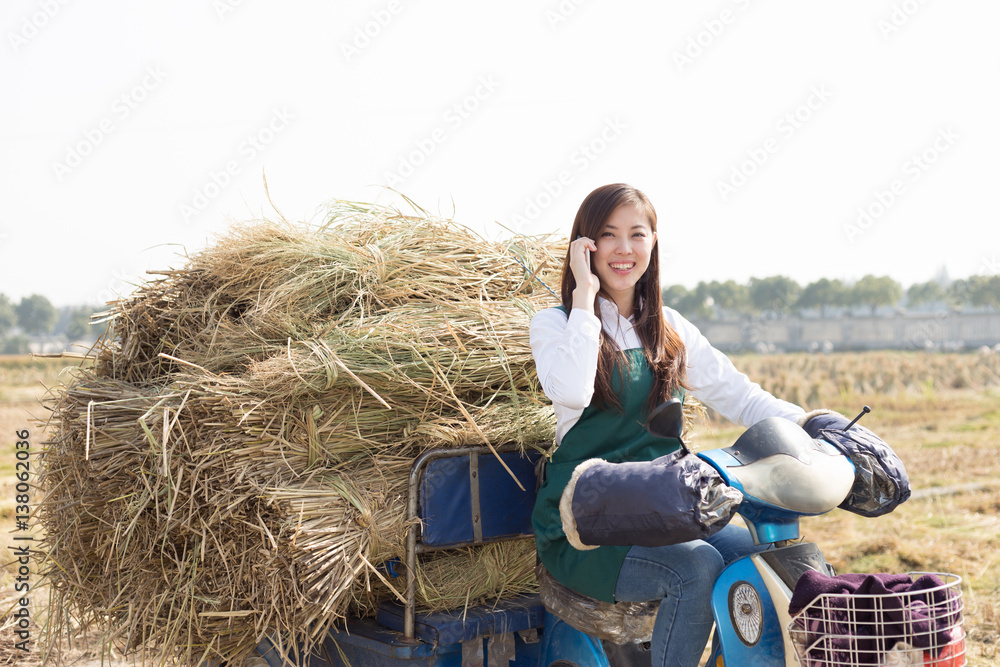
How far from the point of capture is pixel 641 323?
2.62 meters

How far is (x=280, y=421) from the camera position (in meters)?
2.52

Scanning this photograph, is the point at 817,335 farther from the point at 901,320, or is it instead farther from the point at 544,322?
the point at 544,322

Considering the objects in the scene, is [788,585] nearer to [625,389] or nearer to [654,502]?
[654,502]

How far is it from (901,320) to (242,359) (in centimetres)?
4159

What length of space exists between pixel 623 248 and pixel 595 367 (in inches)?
18.1

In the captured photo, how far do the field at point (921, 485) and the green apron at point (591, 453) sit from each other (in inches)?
39.4

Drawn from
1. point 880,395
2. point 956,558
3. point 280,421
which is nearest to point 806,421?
point 280,421

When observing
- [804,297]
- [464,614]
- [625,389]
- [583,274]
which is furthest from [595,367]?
[804,297]

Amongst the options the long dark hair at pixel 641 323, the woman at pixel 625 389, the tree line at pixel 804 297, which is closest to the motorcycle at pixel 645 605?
the woman at pixel 625 389

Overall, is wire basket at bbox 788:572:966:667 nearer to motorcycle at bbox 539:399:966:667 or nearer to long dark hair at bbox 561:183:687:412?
motorcycle at bbox 539:399:966:667

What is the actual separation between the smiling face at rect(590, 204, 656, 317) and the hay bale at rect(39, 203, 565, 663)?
17.2 inches

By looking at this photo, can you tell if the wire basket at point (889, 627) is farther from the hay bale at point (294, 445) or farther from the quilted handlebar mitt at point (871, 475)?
the hay bale at point (294, 445)

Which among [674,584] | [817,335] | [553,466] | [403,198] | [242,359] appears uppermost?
[817,335]

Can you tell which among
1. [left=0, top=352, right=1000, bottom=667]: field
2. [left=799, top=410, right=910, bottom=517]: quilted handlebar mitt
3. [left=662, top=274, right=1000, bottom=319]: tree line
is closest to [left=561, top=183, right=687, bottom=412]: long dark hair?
[left=799, top=410, right=910, bottom=517]: quilted handlebar mitt
